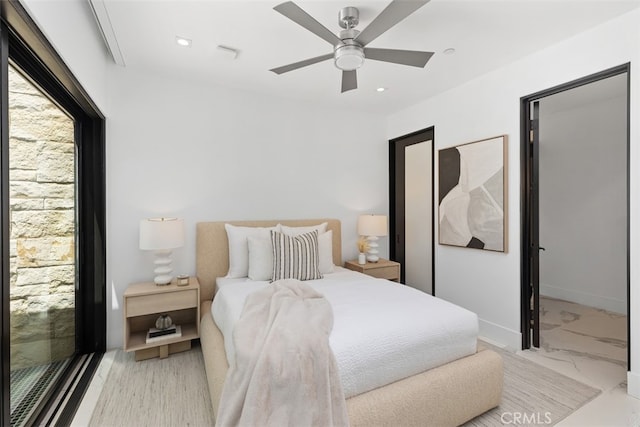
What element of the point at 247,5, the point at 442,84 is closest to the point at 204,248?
the point at 247,5

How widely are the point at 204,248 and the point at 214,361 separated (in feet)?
4.44

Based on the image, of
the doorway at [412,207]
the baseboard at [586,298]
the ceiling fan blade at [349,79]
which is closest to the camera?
the ceiling fan blade at [349,79]

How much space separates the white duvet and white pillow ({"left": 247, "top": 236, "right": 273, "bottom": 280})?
1.49ft

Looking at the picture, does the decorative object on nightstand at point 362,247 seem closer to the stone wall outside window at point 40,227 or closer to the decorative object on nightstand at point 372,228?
the decorative object on nightstand at point 372,228

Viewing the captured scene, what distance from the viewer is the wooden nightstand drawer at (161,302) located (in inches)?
96.3

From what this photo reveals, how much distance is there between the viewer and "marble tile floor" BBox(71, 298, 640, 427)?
1.88 meters

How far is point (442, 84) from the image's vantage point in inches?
126

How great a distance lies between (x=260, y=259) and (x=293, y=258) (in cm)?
30

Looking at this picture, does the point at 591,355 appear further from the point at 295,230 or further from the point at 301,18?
the point at 301,18

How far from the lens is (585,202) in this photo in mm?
4020

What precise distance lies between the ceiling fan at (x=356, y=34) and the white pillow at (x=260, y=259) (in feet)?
4.92

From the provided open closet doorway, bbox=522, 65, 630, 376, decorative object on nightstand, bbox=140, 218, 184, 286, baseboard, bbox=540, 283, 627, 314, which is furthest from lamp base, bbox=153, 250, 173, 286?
baseboard, bbox=540, 283, 627, 314

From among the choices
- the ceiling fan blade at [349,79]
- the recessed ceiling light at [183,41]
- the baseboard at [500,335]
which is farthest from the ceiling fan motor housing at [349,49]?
the baseboard at [500,335]

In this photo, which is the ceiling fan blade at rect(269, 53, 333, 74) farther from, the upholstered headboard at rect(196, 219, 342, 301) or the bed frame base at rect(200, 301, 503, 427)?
the bed frame base at rect(200, 301, 503, 427)
